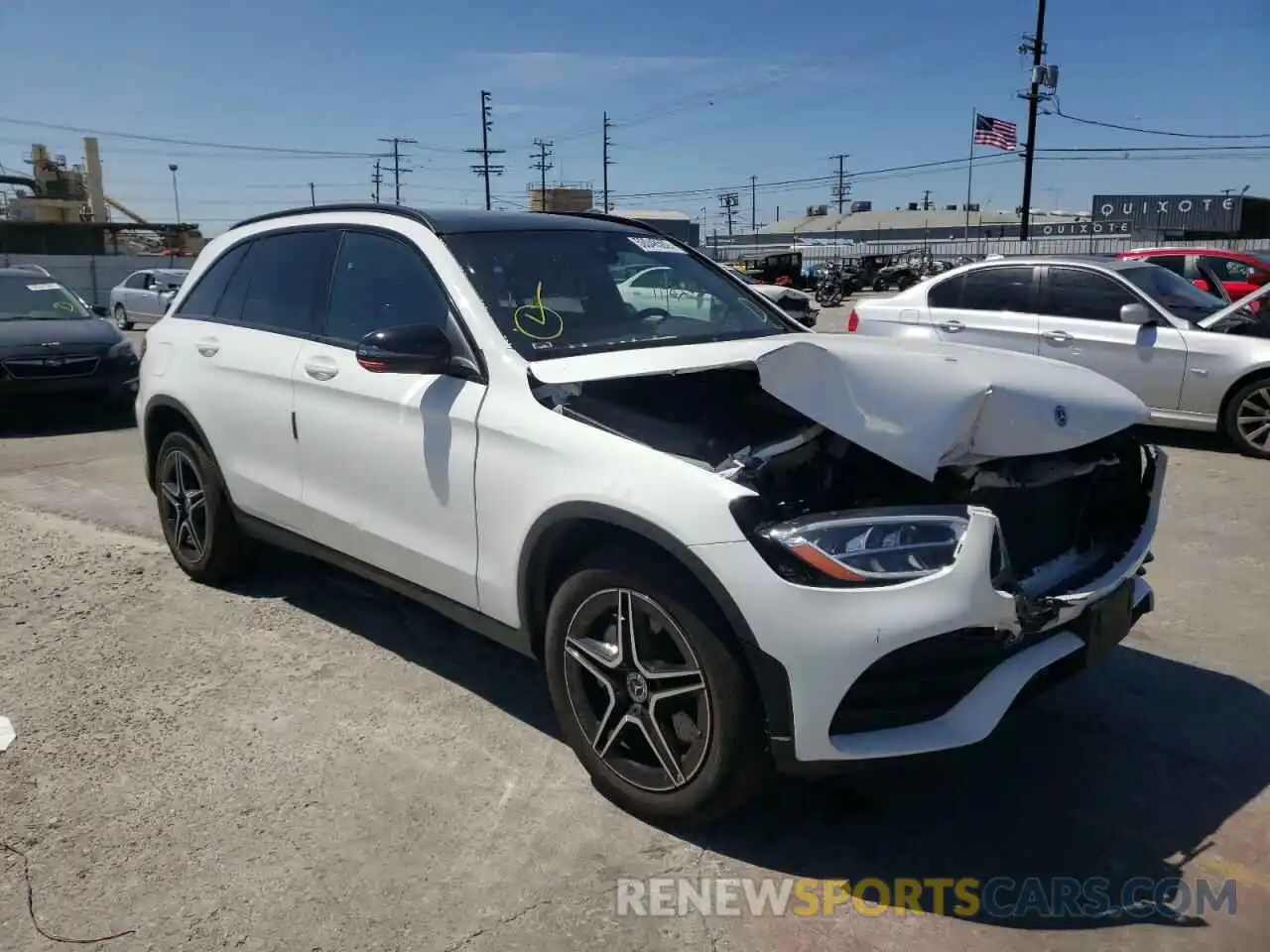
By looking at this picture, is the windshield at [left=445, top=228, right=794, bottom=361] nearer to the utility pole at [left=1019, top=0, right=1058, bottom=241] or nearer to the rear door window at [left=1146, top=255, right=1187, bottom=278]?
the rear door window at [left=1146, top=255, right=1187, bottom=278]

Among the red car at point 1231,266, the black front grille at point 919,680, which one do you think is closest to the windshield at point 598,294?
the black front grille at point 919,680

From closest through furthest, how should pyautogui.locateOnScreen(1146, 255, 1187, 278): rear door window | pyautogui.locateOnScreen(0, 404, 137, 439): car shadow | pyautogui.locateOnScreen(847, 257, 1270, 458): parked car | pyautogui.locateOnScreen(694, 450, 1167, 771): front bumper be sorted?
pyautogui.locateOnScreen(694, 450, 1167, 771): front bumper, pyautogui.locateOnScreen(847, 257, 1270, 458): parked car, pyautogui.locateOnScreen(0, 404, 137, 439): car shadow, pyautogui.locateOnScreen(1146, 255, 1187, 278): rear door window

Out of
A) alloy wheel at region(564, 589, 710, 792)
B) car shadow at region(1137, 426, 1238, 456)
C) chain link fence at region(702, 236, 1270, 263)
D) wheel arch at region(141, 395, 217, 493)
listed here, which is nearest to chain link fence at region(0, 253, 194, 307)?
chain link fence at region(702, 236, 1270, 263)

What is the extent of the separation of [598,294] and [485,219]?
58 cm

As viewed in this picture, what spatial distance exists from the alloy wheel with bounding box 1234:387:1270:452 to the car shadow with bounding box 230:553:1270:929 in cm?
486

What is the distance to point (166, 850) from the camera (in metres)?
2.89

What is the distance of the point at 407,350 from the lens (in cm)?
327

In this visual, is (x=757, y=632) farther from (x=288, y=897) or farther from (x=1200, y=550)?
(x=1200, y=550)

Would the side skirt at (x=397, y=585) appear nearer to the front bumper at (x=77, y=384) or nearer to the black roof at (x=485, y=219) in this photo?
the black roof at (x=485, y=219)

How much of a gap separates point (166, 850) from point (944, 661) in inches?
87.7

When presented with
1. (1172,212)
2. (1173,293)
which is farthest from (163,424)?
(1172,212)

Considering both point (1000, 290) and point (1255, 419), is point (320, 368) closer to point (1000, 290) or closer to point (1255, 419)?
point (1000, 290)

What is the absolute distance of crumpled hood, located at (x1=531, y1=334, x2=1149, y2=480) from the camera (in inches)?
107

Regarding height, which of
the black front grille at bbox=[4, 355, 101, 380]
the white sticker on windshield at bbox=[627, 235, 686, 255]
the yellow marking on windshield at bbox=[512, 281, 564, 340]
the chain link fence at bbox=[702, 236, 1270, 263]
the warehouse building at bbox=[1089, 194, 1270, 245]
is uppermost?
the warehouse building at bbox=[1089, 194, 1270, 245]
